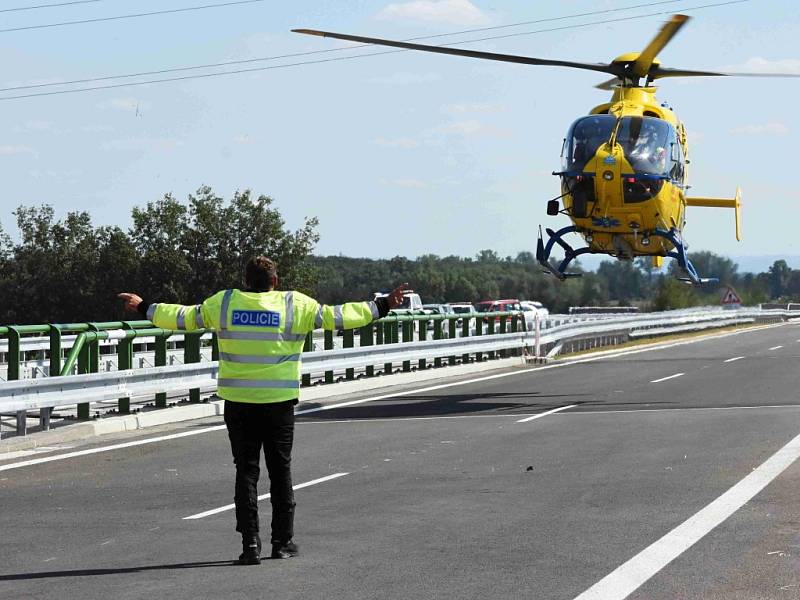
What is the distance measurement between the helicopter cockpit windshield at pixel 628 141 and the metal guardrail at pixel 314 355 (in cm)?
478

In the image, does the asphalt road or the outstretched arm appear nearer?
the asphalt road

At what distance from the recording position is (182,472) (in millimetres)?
→ 13211

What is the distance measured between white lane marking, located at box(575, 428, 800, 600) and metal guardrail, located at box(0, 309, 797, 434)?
7.73 m

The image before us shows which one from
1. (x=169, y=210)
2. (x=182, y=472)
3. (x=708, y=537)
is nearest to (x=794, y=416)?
(x=182, y=472)

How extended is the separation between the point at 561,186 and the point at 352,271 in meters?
102

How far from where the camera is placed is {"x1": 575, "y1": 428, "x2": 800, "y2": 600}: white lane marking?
740cm

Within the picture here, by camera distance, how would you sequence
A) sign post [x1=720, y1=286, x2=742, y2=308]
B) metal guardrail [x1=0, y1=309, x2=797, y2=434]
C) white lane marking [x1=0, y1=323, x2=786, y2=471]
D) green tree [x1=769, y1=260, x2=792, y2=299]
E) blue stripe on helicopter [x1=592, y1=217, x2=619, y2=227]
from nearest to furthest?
white lane marking [x1=0, y1=323, x2=786, y2=471]
metal guardrail [x1=0, y1=309, x2=797, y2=434]
blue stripe on helicopter [x1=592, y1=217, x2=619, y2=227]
sign post [x1=720, y1=286, x2=742, y2=308]
green tree [x1=769, y1=260, x2=792, y2=299]

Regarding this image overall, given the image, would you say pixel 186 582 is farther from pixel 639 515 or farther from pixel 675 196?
pixel 675 196

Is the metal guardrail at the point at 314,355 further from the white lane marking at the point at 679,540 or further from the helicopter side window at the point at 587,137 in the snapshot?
the white lane marking at the point at 679,540

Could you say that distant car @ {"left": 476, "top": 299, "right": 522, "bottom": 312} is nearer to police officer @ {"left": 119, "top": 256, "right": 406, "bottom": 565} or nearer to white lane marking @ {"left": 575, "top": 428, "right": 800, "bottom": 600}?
white lane marking @ {"left": 575, "top": 428, "right": 800, "bottom": 600}

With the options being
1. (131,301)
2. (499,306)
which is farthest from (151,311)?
(499,306)

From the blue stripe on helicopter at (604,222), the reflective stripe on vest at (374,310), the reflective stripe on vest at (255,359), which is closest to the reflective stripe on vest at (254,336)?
the reflective stripe on vest at (255,359)

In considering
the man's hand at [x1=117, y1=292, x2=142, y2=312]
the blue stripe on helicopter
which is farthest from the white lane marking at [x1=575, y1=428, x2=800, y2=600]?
the blue stripe on helicopter

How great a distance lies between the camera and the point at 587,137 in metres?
24.5
